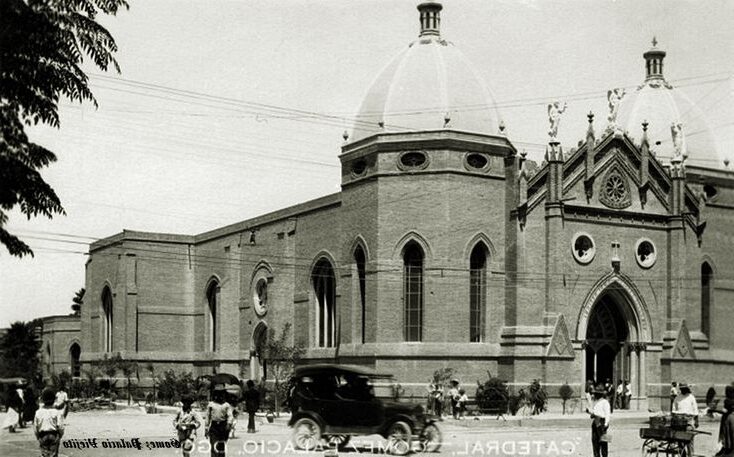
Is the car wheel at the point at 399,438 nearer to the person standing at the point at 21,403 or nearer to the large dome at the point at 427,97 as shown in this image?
the person standing at the point at 21,403

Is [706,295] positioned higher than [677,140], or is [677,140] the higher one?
[677,140]

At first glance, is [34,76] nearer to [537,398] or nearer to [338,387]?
[338,387]

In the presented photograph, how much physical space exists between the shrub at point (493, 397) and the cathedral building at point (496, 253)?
3.98 ft

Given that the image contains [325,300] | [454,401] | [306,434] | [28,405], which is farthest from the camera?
[325,300]

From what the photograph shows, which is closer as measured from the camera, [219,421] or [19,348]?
[219,421]

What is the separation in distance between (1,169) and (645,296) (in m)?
34.2

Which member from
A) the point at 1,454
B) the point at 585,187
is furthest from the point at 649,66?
the point at 1,454

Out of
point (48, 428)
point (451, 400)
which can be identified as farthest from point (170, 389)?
point (48, 428)

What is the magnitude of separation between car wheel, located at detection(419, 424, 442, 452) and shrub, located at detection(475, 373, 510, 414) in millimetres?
13895

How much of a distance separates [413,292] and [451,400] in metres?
5.04

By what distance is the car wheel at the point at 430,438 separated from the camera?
2206 cm

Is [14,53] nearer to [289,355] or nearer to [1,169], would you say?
[1,169]

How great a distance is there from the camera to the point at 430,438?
72.5 ft

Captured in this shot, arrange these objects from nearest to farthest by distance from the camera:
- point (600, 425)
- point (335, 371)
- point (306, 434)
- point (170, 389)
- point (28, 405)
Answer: point (600, 425) < point (306, 434) < point (335, 371) < point (28, 405) < point (170, 389)
